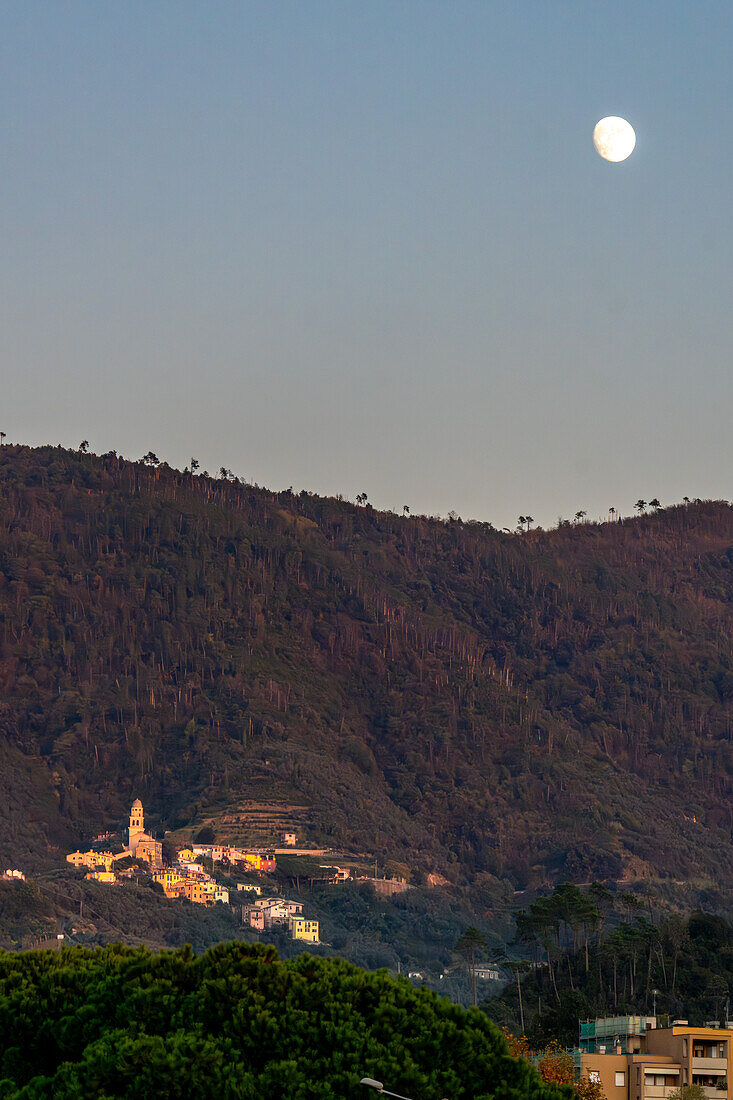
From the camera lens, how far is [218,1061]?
45.6 m

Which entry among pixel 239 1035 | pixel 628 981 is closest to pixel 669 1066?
pixel 239 1035

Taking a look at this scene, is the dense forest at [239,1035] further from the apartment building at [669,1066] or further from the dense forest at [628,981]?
the dense forest at [628,981]

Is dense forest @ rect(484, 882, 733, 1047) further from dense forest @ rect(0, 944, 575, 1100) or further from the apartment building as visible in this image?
dense forest @ rect(0, 944, 575, 1100)

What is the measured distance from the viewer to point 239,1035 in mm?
46625

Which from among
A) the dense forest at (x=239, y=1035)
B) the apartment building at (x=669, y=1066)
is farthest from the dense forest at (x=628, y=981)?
the dense forest at (x=239, y=1035)

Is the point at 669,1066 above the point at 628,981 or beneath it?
above

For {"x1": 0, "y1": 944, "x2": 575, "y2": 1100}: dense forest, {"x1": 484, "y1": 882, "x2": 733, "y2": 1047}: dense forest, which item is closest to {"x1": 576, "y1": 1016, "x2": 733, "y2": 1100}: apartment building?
{"x1": 0, "y1": 944, "x2": 575, "y2": 1100}: dense forest

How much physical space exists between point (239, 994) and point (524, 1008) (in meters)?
116

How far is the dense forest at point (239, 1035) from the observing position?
1783 inches

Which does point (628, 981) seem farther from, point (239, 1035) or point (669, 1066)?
point (239, 1035)

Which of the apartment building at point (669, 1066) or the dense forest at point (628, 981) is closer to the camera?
the apartment building at point (669, 1066)

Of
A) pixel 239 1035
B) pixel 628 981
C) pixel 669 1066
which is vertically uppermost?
pixel 239 1035

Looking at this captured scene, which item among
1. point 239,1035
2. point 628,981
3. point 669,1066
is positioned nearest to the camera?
point 239,1035

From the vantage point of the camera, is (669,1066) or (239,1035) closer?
(239,1035)
